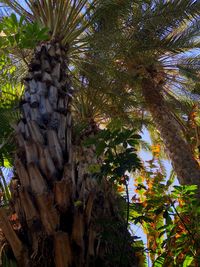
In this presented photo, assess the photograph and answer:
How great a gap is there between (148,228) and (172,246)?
897mm

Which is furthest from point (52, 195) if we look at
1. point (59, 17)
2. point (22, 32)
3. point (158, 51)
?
point (158, 51)

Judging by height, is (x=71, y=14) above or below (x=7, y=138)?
above

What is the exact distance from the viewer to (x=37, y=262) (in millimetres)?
3082

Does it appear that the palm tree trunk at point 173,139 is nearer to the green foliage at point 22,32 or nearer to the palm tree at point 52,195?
the palm tree at point 52,195

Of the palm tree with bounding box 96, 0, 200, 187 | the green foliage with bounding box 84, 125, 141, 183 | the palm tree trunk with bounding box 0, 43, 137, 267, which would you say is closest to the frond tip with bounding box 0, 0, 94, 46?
the palm tree with bounding box 96, 0, 200, 187

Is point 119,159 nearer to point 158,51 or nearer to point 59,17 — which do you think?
point 59,17

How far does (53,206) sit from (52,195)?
0.47ft

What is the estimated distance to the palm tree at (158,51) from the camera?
27.3 feet

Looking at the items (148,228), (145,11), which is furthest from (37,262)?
(145,11)

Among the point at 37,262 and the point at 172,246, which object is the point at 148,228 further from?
the point at 37,262

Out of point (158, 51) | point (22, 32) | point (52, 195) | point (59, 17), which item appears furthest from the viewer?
point (158, 51)

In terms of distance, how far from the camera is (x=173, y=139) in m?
9.12

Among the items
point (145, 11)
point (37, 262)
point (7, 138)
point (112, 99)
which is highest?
point (145, 11)

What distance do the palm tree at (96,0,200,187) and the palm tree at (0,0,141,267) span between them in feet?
10.2
